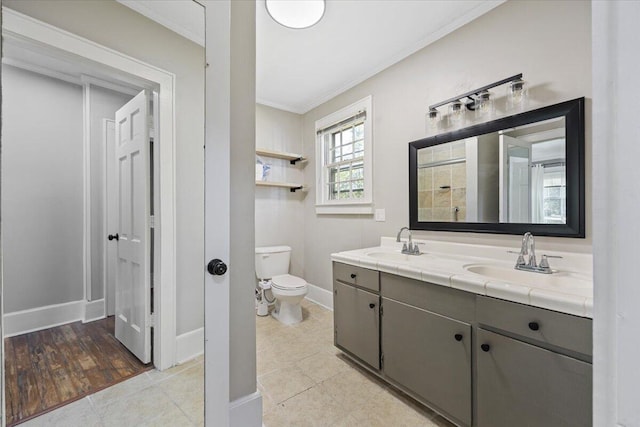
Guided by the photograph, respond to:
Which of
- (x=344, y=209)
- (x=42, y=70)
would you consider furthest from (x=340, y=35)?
(x=42, y=70)

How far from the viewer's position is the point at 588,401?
1029mm

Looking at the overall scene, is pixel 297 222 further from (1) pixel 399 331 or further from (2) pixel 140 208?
(2) pixel 140 208

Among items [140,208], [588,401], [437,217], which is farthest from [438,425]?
[140,208]

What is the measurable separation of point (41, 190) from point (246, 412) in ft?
4.16

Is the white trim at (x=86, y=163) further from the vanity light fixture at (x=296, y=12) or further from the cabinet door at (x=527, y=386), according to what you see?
the cabinet door at (x=527, y=386)

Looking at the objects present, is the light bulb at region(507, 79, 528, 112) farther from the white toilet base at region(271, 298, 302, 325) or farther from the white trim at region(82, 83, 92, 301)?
the white toilet base at region(271, 298, 302, 325)

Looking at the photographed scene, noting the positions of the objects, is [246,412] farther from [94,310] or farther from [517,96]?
[517,96]

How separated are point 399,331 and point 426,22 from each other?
2.22 meters

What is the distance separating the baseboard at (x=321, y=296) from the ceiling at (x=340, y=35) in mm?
2326

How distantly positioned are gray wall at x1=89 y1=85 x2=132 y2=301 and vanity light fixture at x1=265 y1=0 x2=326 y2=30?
1303 mm

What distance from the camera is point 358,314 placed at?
79.0 inches

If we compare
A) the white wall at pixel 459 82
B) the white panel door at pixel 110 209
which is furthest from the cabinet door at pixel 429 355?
the white panel door at pixel 110 209

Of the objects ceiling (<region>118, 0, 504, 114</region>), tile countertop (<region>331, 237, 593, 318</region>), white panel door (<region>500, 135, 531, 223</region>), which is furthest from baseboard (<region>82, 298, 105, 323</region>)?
white panel door (<region>500, 135, 531, 223</region>)

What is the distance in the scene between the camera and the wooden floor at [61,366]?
2.93ft
